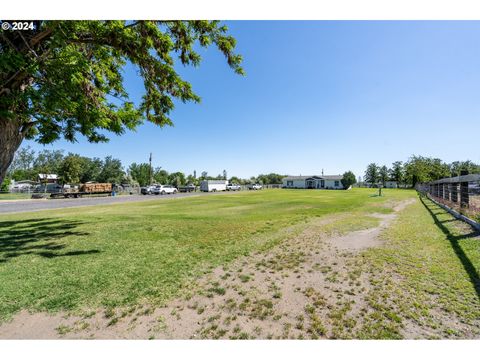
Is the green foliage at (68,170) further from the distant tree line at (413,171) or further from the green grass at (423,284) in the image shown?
the distant tree line at (413,171)

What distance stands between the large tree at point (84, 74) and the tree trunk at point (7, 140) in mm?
19

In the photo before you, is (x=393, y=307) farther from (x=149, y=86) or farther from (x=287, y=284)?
(x=149, y=86)

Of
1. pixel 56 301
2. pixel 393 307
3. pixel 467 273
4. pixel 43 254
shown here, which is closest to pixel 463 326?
pixel 393 307

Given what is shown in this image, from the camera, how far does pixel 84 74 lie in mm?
6906

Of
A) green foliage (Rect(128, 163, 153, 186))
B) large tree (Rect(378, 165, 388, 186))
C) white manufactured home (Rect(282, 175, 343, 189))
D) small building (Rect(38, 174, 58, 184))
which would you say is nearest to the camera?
small building (Rect(38, 174, 58, 184))

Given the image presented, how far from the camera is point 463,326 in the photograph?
10.2 feet

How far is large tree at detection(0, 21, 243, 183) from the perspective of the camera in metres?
5.16

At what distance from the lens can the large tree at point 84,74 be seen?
5.16m

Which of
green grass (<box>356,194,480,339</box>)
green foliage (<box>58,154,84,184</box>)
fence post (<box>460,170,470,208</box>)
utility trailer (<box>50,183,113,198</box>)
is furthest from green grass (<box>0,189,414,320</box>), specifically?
green foliage (<box>58,154,84,184</box>)

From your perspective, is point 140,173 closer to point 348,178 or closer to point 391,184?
point 348,178

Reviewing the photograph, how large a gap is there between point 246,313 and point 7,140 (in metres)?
7.18

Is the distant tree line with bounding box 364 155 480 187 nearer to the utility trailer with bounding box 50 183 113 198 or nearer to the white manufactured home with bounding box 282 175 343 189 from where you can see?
the white manufactured home with bounding box 282 175 343 189

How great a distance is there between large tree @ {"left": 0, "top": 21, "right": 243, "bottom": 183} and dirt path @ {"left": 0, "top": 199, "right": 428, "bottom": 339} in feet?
15.6

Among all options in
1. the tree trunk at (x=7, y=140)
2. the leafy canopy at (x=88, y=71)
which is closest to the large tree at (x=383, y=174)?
the leafy canopy at (x=88, y=71)
